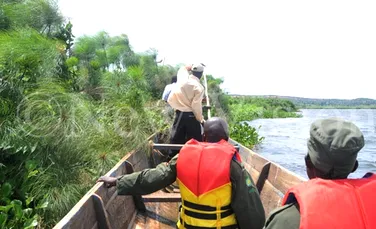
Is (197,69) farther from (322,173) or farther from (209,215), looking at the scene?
(322,173)

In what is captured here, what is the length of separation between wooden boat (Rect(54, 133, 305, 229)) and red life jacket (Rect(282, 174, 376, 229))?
1354 mm

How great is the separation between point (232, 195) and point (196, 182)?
23cm

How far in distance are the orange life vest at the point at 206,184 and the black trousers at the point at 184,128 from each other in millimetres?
2870

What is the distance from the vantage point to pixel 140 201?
3.95 metres

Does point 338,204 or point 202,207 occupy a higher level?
point 338,204

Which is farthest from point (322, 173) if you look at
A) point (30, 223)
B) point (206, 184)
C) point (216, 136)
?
point (30, 223)

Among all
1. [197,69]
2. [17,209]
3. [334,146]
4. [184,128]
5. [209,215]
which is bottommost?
[17,209]

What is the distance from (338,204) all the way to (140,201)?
3009mm

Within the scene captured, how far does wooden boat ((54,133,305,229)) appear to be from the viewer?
2.49 m

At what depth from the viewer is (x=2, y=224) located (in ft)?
8.91

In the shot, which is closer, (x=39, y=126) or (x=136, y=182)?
(x=136, y=182)

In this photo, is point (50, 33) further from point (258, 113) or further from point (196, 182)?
point (258, 113)

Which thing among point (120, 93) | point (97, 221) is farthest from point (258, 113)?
point (97, 221)

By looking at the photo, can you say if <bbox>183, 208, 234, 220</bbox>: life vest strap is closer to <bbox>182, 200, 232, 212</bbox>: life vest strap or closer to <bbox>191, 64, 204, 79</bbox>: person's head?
<bbox>182, 200, 232, 212</bbox>: life vest strap
